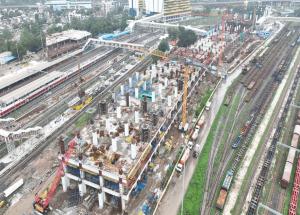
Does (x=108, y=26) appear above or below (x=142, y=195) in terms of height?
above

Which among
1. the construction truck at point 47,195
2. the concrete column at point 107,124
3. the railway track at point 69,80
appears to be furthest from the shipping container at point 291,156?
the railway track at point 69,80

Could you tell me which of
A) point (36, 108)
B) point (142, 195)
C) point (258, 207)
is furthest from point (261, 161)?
point (36, 108)

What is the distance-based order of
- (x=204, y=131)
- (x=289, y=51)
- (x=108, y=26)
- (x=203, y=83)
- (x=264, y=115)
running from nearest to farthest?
1. (x=204, y=131)
2. (x=264, y=115)
3. (x=203, y=83)
4. (x=289, y=51)
5. (x=108, y=26)

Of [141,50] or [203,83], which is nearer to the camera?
[203,83]

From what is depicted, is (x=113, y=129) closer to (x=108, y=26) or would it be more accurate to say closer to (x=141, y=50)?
(x=141, y=50)

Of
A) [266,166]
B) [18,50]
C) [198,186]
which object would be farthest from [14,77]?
[266,166]

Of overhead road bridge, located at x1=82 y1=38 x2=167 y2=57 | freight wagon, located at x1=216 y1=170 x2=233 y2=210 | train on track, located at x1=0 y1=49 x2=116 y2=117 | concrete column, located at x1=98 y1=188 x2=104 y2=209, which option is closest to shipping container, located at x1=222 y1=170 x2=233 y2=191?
freight wagon, located at x1=216 y1=170 x2=233 y2=210

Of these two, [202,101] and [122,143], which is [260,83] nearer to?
[202,101]
